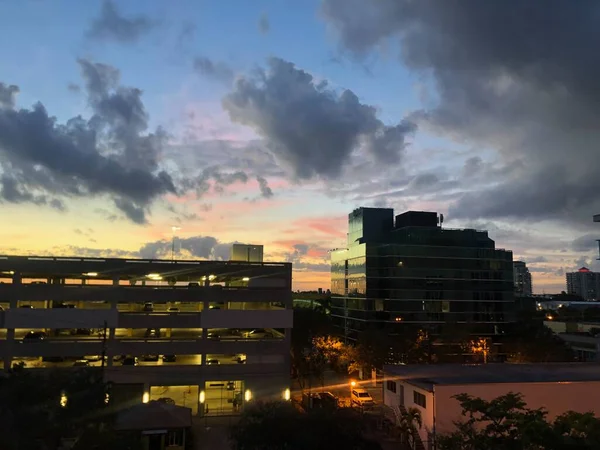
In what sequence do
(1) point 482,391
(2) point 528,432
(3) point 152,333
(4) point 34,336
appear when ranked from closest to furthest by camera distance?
(2) point 528,432
(1) point 482,391
(4) point 34,336
(3) point 152,333

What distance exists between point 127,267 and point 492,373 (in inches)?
1211

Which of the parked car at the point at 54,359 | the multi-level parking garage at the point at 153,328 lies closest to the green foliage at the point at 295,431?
the multi-level parking garage at the point at 153,328

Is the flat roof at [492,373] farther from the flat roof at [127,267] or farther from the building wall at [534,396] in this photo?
the flat roof at [127,267]

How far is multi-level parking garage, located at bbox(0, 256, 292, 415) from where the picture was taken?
41.0 m

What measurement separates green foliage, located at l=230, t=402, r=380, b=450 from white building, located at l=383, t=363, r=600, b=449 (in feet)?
21.2

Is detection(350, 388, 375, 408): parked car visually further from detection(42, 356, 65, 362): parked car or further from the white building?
detection(42, 356, 65, 362): parked car

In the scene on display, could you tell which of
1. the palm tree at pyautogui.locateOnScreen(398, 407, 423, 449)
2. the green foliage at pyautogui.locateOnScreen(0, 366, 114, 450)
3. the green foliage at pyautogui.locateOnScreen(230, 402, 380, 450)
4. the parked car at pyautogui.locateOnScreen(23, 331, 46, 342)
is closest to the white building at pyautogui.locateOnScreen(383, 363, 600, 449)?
the palm tree at pyautogui.locateOnScreen(398, 407, 423, 449)

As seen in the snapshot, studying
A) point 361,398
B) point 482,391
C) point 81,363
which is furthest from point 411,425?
point 81,363

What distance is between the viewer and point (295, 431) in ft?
78.3

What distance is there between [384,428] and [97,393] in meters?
19.9

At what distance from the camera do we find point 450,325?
6925cm

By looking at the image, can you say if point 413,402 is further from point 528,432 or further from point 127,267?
point 127,267

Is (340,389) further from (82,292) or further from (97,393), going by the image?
(97,393)

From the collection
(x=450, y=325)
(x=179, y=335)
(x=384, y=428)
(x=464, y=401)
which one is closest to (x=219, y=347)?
(x=179, y=335)
